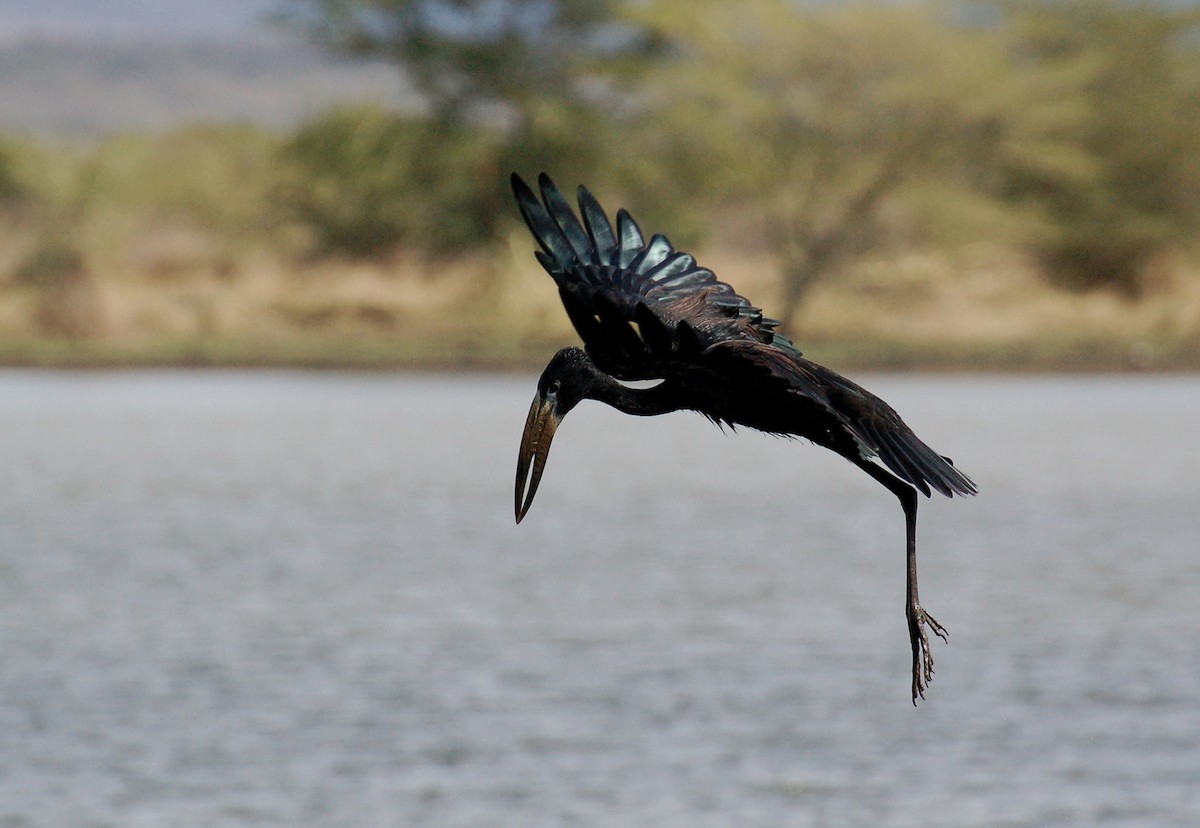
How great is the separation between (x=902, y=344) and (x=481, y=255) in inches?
455

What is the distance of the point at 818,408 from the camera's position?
724 centimetres

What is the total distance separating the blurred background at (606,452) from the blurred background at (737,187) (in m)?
0.14

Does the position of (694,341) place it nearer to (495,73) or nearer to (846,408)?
(846,408)

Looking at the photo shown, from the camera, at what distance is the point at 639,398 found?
26.5 ft

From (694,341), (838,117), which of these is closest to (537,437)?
(694,341)

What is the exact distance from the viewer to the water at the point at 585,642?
14445mm

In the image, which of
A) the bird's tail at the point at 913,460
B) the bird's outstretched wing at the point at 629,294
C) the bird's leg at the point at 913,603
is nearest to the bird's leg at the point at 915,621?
the bird's leg at the point at 913,603

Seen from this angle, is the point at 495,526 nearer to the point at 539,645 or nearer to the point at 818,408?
the point at 539,645

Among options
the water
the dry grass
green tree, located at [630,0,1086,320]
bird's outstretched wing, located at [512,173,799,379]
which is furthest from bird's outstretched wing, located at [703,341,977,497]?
green tree, located at [630,0,1086,320]

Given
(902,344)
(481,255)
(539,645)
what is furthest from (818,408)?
(481,255)

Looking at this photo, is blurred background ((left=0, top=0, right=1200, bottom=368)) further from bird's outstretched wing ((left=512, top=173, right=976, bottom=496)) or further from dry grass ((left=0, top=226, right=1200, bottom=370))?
bird's outstretched wing ((left=512, top=173, right=976, bottom=496))

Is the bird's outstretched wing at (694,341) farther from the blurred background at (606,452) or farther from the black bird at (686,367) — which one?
the blurred background at (606,452)

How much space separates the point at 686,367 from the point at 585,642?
39.4ft

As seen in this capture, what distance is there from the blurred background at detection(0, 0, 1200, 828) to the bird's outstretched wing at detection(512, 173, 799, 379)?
20.2 ft
